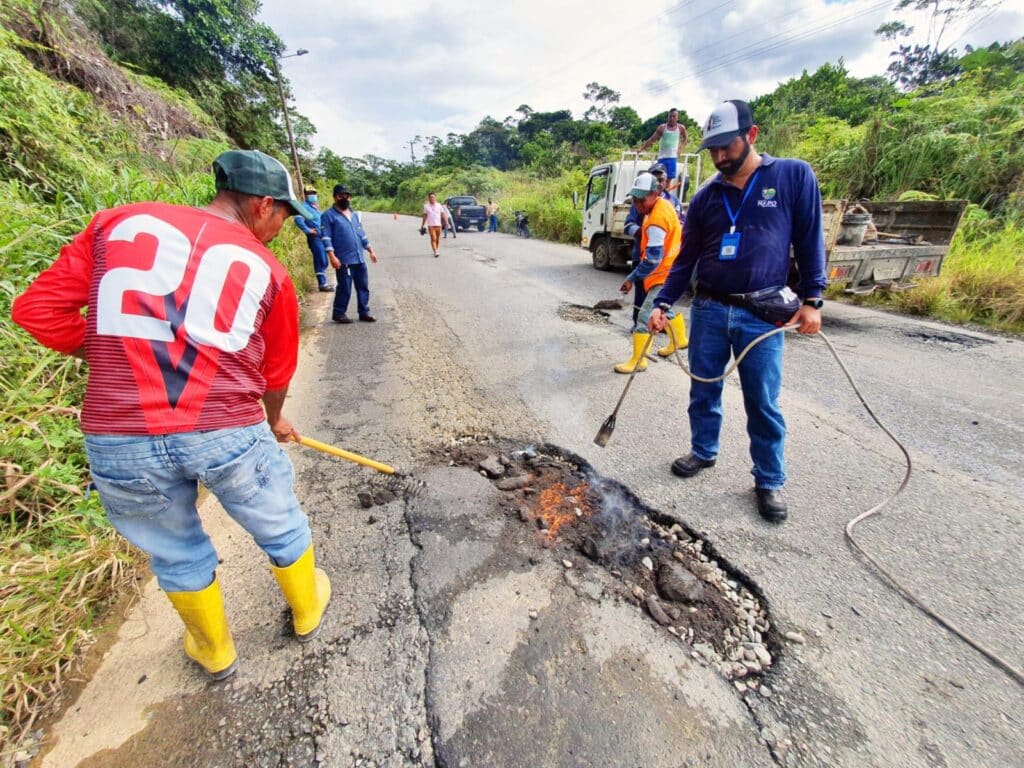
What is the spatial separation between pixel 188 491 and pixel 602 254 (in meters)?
9.33

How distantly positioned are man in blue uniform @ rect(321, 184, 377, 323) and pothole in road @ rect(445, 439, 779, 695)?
152 inches

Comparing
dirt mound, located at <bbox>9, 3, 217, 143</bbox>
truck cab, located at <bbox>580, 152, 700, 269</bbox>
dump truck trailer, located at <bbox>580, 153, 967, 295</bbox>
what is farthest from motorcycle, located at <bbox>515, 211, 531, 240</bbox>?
dump truck trailer, located at <bbox>580, 153, 967, 295</bbox>

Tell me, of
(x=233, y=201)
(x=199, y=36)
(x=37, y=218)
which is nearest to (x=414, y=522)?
(x=233, y=201)

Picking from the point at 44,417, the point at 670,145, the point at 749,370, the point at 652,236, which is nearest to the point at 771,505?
the point at 749,370

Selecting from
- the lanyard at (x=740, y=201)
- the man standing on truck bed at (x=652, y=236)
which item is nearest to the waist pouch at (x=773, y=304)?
the lanyard at (x=740, y=201)

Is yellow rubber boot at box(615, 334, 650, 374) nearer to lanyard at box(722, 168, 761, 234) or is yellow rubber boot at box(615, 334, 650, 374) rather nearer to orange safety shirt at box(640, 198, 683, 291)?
orange safety shirt at box(640, 198, 683, 291)

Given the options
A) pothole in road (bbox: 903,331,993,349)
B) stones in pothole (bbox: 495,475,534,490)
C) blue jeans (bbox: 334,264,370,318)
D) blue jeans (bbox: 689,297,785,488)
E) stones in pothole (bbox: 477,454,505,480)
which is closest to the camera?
blue jeans (bbox: 689,297,785,488)

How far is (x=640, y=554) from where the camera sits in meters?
2.09

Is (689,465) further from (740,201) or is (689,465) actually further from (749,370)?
(740,201)

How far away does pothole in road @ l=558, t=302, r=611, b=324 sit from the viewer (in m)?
5.88

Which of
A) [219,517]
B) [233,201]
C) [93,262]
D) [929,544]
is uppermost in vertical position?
[233,201]

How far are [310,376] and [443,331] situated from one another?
1786mm

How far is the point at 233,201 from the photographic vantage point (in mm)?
1446

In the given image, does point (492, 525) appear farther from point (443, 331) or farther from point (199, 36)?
point (199, 36)
